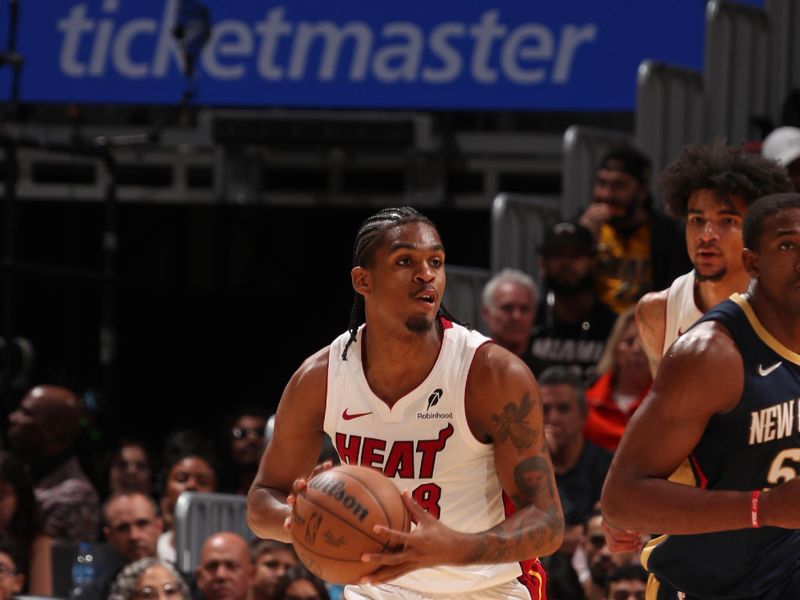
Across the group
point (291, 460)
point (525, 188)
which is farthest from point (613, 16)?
point (291, 460)

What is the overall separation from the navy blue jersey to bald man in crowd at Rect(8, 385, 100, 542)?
5153 millimetres

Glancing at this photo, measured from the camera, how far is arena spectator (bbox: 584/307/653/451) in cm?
735

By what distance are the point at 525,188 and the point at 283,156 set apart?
70.9 inches

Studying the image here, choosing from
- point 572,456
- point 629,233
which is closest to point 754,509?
point 572,456

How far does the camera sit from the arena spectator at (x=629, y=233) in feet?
25.6

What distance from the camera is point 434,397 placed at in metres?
4.32

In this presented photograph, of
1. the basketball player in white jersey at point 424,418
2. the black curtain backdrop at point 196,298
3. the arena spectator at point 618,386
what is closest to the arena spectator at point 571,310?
the arena spectator at point 618,386

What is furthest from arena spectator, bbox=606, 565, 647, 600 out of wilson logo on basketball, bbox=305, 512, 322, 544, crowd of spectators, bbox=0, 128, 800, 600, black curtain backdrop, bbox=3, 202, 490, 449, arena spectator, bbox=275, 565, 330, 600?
black curtain backdrop, bbox=3, 202, 490, 449

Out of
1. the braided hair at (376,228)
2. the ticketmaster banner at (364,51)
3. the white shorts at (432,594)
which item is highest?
the ticketmaster banner at (364,51)

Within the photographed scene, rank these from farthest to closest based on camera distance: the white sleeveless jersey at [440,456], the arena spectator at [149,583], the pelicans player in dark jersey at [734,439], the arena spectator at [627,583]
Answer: the arena spectator at [149,583]
the arena spectator at [627,583]
the white sleeveless jersey at [440,456]
the pelicans player in dark jersey at [734,439]

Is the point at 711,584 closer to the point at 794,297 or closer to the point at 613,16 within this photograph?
the point at 794,297

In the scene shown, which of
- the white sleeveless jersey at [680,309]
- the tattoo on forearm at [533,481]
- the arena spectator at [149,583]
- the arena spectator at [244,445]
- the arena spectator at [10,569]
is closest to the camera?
the tattoo on forearm at [533,481]

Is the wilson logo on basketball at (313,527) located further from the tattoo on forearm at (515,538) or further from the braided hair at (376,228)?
the braided hair at (376,228)

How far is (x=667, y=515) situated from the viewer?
374cm
